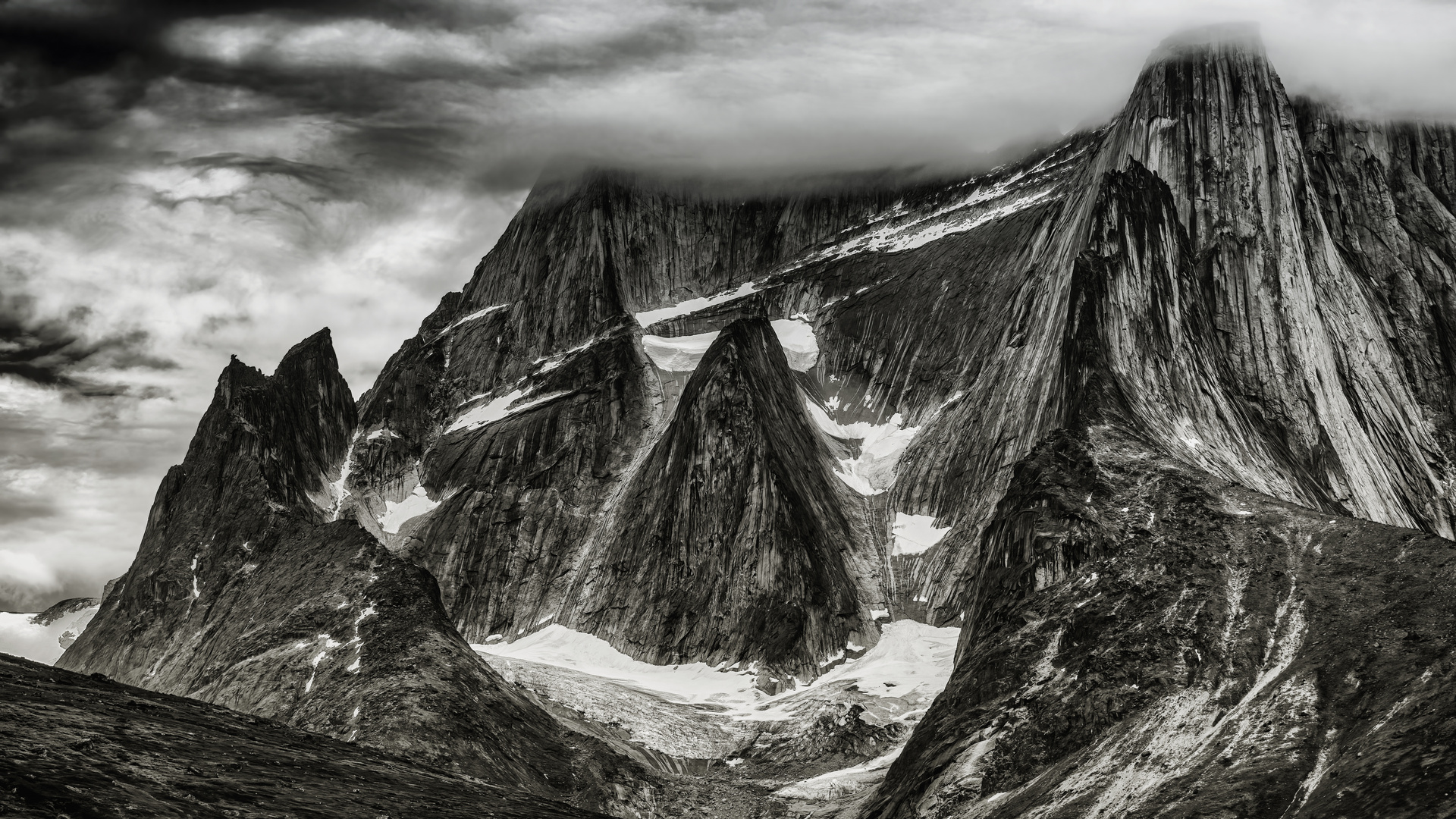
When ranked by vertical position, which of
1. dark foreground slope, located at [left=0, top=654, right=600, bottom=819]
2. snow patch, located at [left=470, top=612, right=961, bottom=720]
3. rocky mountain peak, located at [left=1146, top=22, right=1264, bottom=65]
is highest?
rocky mountain peak, located at [left=1146, top=22, right=1264, bottom=65]

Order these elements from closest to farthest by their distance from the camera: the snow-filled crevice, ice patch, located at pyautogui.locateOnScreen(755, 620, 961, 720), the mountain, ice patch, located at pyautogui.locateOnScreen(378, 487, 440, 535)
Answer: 1. the mountain
2. ice patch, located at pyautogui.locateOnScreen(755, 620, 961, 720)
3. the snow-filled crevice
4. ice patch, located at pyautogui.locateOnScreen(378, 487, 440, 535)

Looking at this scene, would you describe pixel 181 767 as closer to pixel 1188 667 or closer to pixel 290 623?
pixel 1188 667

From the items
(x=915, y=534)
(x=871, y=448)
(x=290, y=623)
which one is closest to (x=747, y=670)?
(x=915, y=534)

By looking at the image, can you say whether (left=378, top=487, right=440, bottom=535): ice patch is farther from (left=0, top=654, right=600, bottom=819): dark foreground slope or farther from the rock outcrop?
(left=0, top=654, right=600, bottom=819): dark foreground slope

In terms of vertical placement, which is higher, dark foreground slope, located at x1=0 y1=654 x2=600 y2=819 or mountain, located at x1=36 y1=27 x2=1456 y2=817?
mountain, located at x1=36 y1=27 x2=1456 y2=817

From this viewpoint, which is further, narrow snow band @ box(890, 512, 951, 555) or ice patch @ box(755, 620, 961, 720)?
narrow snow band @ box(890, 512, 951, 555)

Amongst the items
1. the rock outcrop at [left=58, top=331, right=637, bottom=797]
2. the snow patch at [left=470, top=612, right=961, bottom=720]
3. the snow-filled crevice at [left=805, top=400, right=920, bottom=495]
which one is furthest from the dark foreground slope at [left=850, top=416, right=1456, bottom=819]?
the snow-filled crevice at [left=805, top=400, right=920, bottom=495]

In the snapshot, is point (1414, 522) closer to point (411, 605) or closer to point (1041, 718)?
point (1041, 718)

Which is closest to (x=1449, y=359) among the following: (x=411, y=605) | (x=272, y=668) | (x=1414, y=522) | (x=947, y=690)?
(x=1414, y=522)
